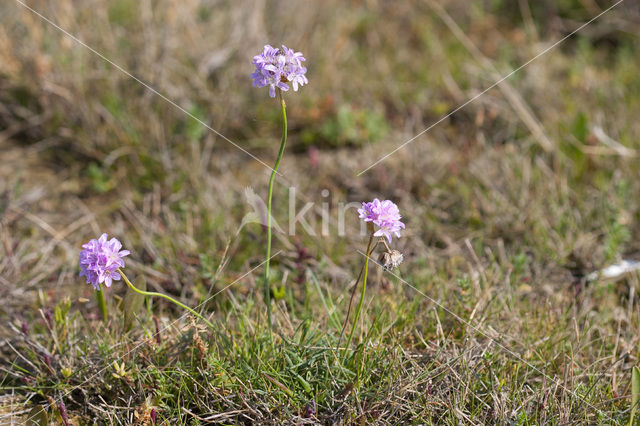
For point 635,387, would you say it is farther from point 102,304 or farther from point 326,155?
point 326,155

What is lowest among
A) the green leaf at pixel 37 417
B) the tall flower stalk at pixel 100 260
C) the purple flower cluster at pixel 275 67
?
the green leaf at pixel 37 417

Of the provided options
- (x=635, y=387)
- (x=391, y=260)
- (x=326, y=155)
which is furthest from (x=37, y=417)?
(x=326, y=155)

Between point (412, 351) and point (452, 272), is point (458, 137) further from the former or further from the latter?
point (412, 351)

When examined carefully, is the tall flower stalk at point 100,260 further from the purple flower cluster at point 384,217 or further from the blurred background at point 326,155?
the blurred background at point 326,155

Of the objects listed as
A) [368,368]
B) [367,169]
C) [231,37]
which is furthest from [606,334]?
[231,37]

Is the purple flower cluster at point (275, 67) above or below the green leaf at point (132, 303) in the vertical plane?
above

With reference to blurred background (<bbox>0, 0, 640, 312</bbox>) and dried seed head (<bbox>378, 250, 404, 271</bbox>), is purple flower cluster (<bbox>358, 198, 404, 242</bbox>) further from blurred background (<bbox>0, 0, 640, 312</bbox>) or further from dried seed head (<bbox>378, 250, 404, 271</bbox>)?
blurred background (<bbox>0, 0, 640, 312</bbox>)

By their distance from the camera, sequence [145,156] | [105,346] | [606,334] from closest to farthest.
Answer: [105,346] → [606,334] → [145,156]

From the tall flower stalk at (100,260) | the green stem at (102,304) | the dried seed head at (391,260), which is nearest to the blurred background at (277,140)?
the green stem at (102,304)

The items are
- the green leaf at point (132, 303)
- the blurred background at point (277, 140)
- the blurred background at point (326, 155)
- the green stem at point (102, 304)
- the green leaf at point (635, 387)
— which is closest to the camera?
the green leaf at point (635, 387)
